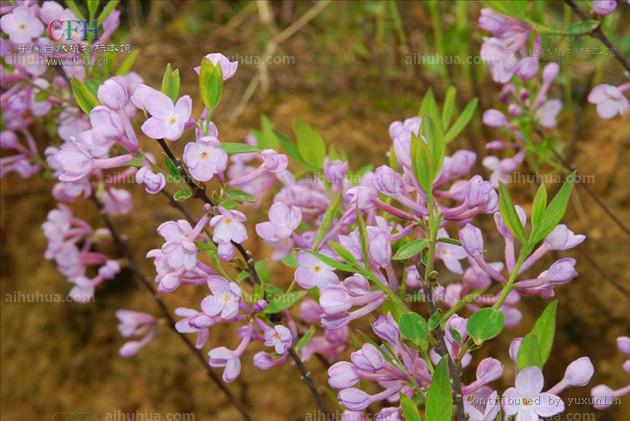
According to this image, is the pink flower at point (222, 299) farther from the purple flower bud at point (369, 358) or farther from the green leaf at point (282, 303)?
the purple flower bud at point (369, 358)

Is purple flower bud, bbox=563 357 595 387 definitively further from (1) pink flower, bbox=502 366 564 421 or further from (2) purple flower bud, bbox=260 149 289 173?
(2) purple flower bud, bbox=260 149 289 173

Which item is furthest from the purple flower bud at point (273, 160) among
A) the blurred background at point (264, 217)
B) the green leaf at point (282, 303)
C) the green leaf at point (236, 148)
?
the blurred background at point (264, 217)

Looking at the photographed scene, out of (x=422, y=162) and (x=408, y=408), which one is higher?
(x=422, y=162)

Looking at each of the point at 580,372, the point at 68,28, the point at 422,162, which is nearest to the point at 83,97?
the point at 68,28

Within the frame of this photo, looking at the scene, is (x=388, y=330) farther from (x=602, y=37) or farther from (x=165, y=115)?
(x=602, y=37)

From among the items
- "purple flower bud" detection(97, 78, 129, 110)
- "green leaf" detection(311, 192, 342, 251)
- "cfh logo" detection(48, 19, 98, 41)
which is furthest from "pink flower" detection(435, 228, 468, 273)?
"cfh logo" detection(48, 19, 98, 41)

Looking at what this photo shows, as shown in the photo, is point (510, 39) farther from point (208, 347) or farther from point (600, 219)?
point (208, 347)
